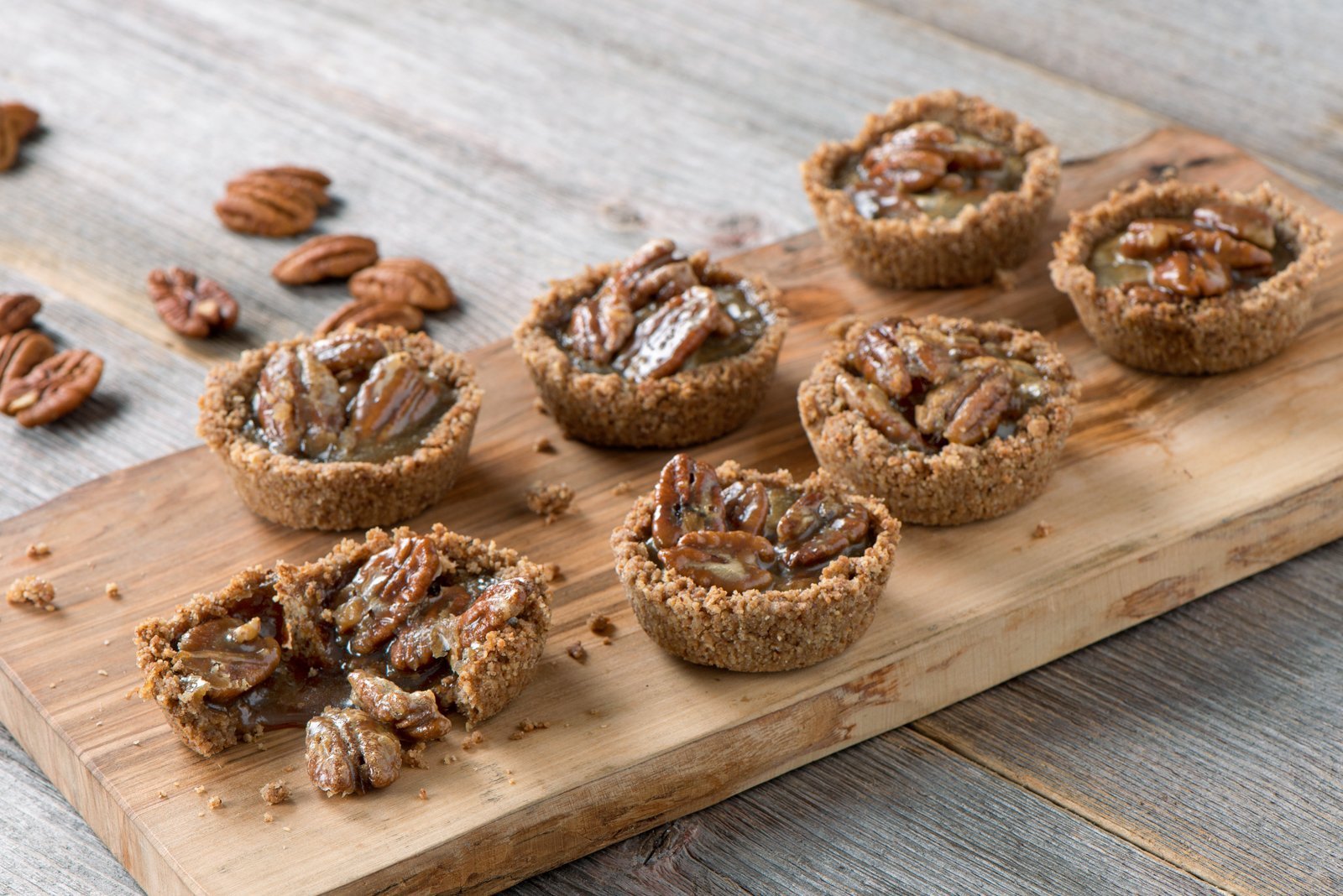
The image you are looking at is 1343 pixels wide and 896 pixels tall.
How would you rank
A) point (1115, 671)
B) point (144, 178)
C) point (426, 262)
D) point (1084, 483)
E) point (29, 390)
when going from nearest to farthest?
1. point (1115, 671)
2. point (1084, 483)
3. point (29, 390)
4. point (426, 262)
5. point (144, 178)

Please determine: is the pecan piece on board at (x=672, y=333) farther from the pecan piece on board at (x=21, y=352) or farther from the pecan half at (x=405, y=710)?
the pecan piece on board at (x=21, y=352)

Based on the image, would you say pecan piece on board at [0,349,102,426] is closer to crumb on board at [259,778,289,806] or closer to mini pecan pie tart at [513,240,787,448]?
mini pecan pie tart at [513,240,787,448]

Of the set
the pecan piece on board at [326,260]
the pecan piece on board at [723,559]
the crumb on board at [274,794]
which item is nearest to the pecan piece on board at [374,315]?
the pecan piece on board at [326,260]

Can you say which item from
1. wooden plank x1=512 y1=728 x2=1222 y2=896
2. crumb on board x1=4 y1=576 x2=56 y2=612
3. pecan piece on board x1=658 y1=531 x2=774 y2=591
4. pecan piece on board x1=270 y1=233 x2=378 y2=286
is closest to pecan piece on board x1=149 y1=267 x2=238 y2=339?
pecan piece on board x1=270 y1=233 x2=378 y2=286

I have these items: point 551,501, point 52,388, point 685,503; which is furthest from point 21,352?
point 685,503

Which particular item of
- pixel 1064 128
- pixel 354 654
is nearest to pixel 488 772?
pixel 354 654

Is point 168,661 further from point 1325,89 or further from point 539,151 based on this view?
point 1325,89

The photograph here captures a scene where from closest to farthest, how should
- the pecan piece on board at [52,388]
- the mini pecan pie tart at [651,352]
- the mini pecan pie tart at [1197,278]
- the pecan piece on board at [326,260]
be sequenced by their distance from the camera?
the mini pecan pie tart at [651,352], the mini pecan pie tart at [1197,278], the pecan piece on board at [52,388], the pecan piece on board at [326,260]
